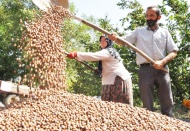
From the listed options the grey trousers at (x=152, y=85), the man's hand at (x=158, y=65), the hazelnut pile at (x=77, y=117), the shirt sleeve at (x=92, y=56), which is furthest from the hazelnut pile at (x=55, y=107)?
the man's hand at (x=158, y=65)

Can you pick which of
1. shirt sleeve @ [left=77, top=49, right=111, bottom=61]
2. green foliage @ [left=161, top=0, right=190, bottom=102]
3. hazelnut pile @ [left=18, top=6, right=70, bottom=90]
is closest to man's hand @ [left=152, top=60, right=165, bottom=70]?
shirt sleeve @ [left=77, top=49, right=111, bottom=61]

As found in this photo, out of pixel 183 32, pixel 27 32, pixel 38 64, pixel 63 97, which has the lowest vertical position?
pixel 63 97

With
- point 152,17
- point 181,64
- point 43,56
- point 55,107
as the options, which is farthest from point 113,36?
point 181,64

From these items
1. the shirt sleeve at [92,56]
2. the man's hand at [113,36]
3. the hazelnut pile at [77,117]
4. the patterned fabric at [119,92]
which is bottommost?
the hazelnut pile at [77,117]

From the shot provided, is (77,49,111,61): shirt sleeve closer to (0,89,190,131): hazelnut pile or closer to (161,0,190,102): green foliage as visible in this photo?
(0,89,190,131): hazelnut pile

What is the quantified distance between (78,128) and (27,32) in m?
1.32

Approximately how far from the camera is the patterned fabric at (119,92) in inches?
155

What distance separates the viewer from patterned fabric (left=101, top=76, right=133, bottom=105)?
3934 millimetres

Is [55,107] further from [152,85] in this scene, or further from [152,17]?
[152,17]

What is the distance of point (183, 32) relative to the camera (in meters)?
8.25

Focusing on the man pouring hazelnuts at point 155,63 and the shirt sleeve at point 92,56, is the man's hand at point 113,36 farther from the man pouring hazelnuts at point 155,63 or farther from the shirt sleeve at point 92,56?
the shirt sleeve at point 92,56

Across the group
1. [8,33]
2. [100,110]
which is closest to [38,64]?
[100,110]

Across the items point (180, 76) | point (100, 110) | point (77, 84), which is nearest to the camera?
point (100, 110)

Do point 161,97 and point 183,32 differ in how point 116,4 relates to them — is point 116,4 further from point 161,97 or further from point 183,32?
point 161,97
